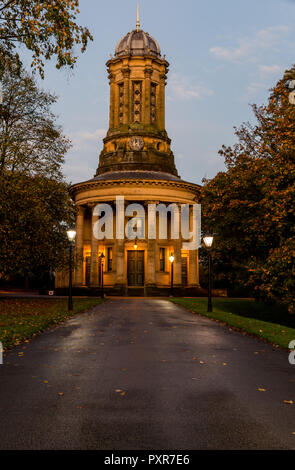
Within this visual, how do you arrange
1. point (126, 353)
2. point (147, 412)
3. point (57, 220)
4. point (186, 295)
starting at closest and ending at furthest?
point (147, 412) < point (126, 353) < point (57, 220) < point (186, 295)

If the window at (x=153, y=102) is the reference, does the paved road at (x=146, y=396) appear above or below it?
below

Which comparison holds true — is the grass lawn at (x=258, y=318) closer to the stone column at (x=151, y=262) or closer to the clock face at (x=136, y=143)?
the stone column at (x=151, y=262)

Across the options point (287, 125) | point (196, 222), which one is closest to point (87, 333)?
point (287, 125)

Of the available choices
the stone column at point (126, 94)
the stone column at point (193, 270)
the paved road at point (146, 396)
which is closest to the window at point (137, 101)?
the stone column at point (126, 94)

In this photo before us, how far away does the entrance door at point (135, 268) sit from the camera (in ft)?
174

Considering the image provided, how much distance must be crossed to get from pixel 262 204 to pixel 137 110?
4203 centimetres

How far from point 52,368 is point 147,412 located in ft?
10.8

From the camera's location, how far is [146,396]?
6.18 meters

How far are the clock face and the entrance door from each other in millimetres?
14784

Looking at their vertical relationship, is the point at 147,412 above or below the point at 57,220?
below

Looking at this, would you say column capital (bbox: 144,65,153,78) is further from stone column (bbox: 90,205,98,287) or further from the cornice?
stone column (bbox: 90,205,98,287)
